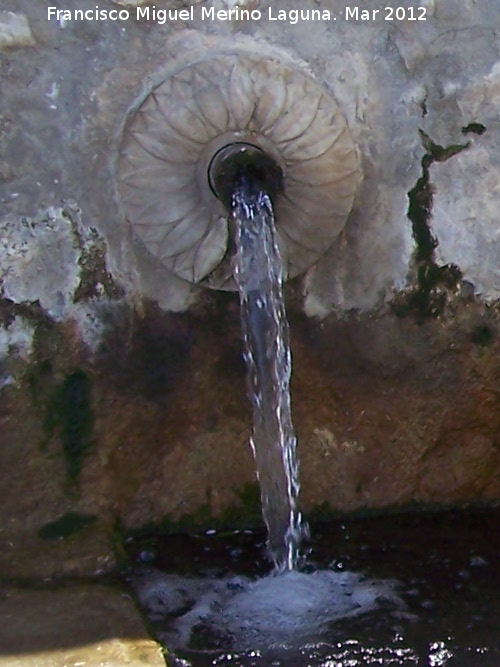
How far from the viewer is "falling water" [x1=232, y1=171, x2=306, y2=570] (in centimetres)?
202

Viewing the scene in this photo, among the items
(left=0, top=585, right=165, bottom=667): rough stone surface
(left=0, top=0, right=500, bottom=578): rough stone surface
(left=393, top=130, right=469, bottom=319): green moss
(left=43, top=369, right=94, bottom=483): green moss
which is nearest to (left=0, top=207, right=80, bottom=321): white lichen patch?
(left=0, top=0, right=500, bottom=578): rough stone surface

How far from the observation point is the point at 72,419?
1.99m

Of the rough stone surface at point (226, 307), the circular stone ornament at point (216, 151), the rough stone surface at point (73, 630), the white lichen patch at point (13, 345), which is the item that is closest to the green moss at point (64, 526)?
the rough stone surface at point (226, 307)

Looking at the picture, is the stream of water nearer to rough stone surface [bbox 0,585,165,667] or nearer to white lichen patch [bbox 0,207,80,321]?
rough stone surface [bbox 0,585,165,667]

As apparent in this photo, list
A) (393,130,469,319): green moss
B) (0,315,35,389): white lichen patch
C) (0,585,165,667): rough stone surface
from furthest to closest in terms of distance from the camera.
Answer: (393,130,469,319): green moss, (0,315,35,389): white lichen patch, (0,585,165,667): rough stone surface

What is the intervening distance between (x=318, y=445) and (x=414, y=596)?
42 cm

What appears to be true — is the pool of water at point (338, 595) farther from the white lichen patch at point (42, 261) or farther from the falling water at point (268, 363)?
the white lichen patch at point (42, 261)

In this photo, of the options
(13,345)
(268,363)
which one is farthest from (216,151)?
(13,345)

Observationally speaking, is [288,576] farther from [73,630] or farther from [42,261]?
[42,261]

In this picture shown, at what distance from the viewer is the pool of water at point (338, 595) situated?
→ 5.63 feet

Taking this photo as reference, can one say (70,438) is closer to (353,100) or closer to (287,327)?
(287,327)

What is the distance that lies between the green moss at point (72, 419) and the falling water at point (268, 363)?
1.18 feet

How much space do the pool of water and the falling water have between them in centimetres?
7

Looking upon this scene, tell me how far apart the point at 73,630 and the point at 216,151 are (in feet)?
3.19
